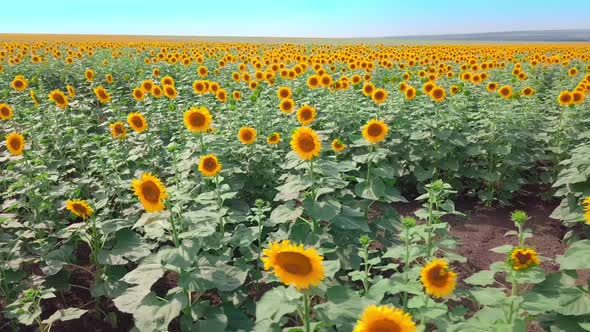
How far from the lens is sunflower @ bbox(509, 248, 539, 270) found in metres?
2.23

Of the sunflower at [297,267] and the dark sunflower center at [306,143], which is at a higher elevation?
the dark sunflower center at [306,143]

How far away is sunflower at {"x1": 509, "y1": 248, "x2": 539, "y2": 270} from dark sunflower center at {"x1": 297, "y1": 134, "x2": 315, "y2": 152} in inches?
61.0

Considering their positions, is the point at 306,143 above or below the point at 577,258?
above

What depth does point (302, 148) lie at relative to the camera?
3.29 meters

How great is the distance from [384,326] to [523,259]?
98 centimetres

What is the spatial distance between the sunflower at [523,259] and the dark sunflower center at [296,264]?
1.08 meters

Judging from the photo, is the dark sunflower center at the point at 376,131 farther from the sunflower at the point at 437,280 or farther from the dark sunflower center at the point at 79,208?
the dark sunflower center at the point at 79,208

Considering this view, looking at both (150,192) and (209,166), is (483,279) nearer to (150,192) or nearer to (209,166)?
(150,192)

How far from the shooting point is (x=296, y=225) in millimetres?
3570

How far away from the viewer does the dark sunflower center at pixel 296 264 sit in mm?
1994

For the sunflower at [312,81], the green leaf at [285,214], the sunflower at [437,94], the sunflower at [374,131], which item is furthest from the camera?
the sunflower at [312,81]

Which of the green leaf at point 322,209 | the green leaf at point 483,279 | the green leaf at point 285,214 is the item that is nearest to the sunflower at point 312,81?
the green leaf at point 285,214

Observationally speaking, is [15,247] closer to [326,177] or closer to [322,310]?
[326,177]

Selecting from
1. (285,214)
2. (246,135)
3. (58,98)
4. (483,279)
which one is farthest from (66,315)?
(58,98)
